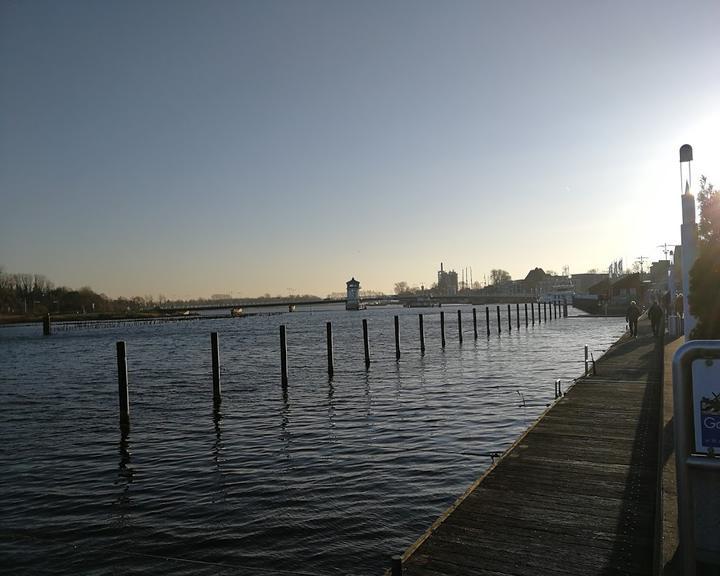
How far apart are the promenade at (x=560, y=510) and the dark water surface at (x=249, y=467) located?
4.54 feet

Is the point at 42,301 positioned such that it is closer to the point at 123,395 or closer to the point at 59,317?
the point at 59,317

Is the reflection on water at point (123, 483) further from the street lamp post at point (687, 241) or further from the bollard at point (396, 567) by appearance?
the street lamp post at point (687, 241)

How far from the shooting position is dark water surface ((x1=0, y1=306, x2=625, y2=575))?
26.3 ft

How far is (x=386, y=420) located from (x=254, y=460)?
4.66 m

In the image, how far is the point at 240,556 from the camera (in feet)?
25.2

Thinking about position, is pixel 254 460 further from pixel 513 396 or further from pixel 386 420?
pixel 513 396

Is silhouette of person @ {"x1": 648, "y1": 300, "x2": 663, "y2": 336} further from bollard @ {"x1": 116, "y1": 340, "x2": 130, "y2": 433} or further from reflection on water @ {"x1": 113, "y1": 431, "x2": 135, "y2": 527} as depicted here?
reflection on water @ {"x1": 113, "y1": 431, "x2": 135, "y2": 527}

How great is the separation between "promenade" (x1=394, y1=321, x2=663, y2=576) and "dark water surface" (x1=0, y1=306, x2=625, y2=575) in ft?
4.54

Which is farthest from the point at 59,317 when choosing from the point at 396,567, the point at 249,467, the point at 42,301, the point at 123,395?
the point at 396,567

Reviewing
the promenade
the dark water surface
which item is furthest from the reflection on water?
the promenade

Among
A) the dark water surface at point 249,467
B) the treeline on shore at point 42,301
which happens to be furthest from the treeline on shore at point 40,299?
the dark water surface at point 249,467

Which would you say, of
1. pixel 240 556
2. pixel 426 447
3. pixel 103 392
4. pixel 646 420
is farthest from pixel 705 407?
pixel 103 392

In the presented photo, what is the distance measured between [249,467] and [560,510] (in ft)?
22.5

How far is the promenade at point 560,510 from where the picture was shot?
18.5 feet
